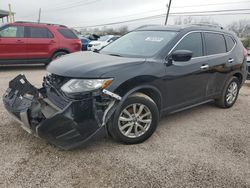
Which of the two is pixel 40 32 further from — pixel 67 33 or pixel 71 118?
pixel 71 118

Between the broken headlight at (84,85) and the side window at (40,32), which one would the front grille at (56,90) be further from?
the side window at (40,32)

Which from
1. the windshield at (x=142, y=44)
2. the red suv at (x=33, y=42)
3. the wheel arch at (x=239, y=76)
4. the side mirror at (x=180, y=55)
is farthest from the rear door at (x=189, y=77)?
the red suv at (x=33, y=42)

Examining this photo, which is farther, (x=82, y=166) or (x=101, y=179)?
(x=82, y=166)

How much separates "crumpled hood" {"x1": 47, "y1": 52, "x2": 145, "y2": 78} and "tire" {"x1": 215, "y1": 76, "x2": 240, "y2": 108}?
2381mm

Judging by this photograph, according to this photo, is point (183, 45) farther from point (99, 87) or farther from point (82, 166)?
point (82, 166)

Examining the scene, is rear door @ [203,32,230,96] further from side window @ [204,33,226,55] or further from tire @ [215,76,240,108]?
tire @ [215,76,240,108]

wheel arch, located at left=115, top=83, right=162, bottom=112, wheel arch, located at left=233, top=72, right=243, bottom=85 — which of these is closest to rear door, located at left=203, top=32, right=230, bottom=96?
wheel arch, located at left=233, top=72, right=243, bottom=85

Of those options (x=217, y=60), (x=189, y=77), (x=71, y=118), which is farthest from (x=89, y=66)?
(x=217, y=60)

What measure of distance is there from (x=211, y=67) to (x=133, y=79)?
1.87 metres

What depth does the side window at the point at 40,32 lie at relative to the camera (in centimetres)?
933

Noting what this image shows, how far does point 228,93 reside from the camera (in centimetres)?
532

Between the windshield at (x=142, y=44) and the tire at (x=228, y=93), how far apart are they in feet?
6.07

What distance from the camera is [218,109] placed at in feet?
17.6

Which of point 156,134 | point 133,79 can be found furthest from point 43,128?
point 156,134
